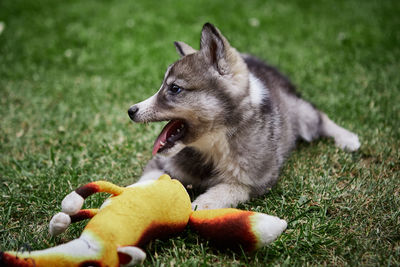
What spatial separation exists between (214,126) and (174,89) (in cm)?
40

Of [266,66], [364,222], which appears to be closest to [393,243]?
[364,222]

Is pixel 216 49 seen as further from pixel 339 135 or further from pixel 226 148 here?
pixel 339 135

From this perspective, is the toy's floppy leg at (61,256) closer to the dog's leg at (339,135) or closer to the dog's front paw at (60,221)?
the dog's front paw at (60,221)

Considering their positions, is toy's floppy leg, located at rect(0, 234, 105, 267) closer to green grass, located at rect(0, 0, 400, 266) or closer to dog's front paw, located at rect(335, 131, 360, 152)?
green grass, located at rect(0, 0, 400, 266)

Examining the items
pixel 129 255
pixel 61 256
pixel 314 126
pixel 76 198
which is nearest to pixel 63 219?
pixel 76 198

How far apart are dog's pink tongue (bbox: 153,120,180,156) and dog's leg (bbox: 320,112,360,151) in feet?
5.70

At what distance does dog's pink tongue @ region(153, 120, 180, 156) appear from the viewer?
251 centimetres

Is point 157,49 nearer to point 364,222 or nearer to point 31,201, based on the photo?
point 31,201

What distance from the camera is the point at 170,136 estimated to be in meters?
2.58

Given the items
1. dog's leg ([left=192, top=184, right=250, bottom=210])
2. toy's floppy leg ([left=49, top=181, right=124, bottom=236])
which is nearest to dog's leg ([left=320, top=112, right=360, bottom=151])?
dog's leg ([left=192, top=184, right=250, bottom=210])

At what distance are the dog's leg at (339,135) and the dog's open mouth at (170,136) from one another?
170 cm

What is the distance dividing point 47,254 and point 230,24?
5875 mm

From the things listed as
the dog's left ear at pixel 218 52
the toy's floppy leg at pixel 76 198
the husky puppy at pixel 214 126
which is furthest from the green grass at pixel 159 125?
the dog's left ear at pixel 218 52

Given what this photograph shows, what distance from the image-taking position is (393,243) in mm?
2178
